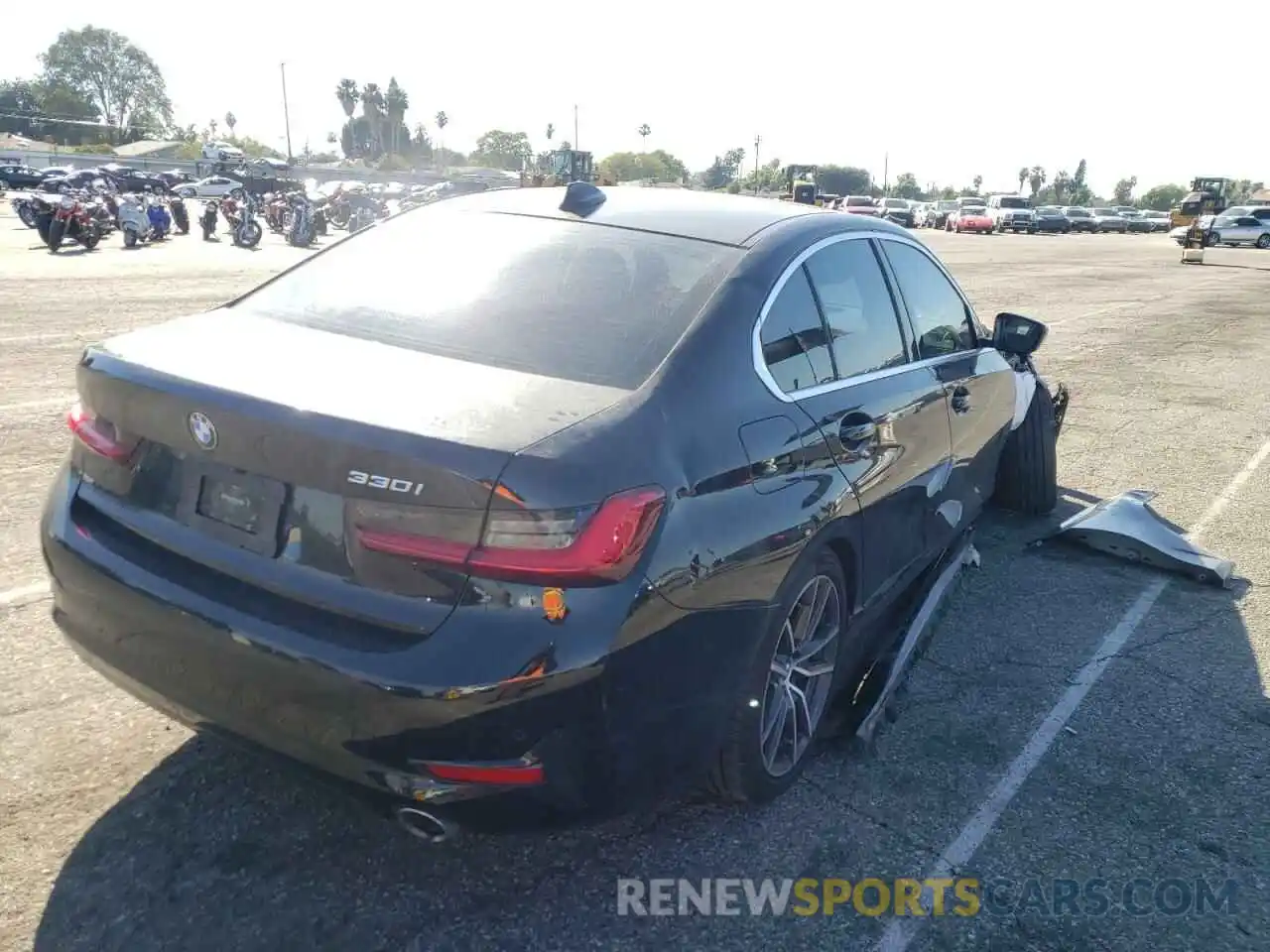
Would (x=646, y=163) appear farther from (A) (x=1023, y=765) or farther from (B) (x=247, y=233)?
(A) (x=1023, y=765)

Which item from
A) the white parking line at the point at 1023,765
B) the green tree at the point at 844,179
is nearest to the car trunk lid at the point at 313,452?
the white parking line at the point at 1023,765

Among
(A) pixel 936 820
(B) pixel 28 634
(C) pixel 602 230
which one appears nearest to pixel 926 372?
(C) pixel 602 230

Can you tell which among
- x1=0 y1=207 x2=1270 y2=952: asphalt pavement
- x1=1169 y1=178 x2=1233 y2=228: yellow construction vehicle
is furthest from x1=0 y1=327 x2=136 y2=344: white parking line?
x1=1169 y1=178 x2=1233 y2=228: yellow construction vehicle

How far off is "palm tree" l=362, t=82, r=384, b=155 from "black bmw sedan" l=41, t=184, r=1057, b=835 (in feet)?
560

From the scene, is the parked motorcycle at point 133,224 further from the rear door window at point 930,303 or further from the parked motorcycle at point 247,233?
the rear door window at point 930,303

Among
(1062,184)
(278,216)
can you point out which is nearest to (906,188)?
(1062,184)

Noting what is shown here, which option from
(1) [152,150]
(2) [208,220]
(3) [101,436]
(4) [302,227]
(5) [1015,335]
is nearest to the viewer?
(3) [101,436]

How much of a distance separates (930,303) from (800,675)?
75.1 inches

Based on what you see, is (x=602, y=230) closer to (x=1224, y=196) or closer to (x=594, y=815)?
(x=594, y=815)

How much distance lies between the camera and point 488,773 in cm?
220

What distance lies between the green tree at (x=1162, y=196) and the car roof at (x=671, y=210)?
14735 cm

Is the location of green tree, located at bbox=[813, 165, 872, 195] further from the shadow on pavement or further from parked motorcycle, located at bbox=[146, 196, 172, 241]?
the shadow on pavement

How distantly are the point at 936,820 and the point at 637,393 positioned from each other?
1.64 meters

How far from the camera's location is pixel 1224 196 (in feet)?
232
